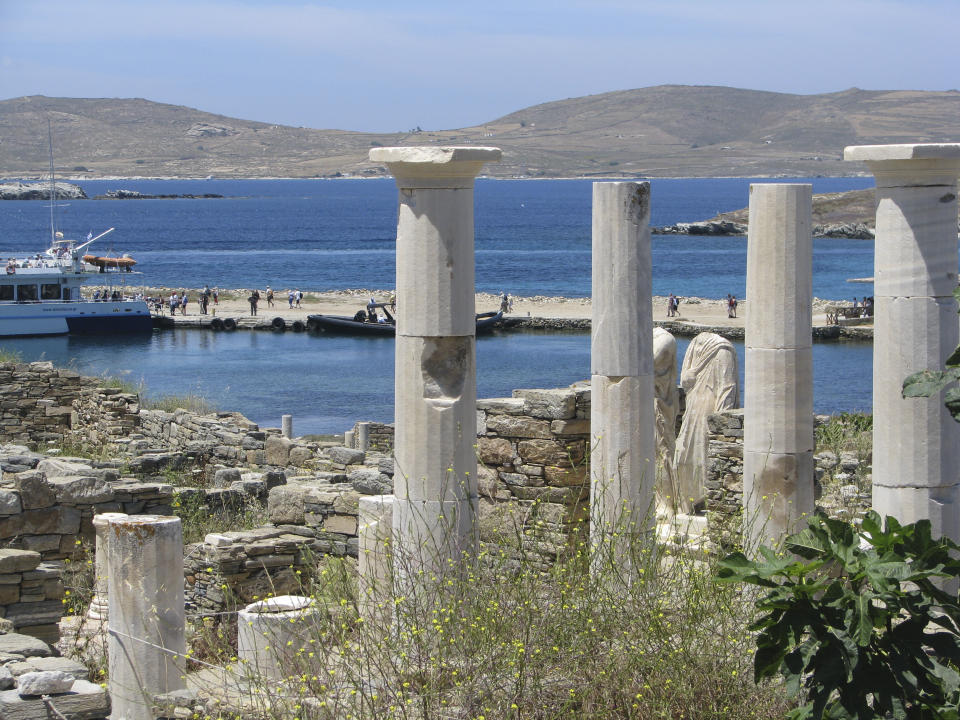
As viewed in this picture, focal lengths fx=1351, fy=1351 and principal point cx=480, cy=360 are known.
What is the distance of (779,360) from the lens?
410 inches

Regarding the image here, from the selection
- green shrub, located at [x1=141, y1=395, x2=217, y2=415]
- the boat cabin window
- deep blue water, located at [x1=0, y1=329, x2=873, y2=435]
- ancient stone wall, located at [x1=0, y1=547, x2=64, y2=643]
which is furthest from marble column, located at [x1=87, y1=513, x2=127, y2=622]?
the boat cabin window

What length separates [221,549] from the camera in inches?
502

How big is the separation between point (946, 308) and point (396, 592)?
448cm

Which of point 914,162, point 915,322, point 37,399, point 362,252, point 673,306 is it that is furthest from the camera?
point 362,252

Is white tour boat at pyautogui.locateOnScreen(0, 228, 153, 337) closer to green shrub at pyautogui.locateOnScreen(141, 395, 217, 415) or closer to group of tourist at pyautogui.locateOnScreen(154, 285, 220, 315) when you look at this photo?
group of tourist at pyautogui.locateOnScreen(154, 285, 220, 315)

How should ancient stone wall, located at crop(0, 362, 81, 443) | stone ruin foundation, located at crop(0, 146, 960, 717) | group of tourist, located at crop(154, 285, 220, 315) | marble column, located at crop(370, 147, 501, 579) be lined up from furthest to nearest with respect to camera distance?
group of tourist, located at crop(154, 285, 220, 315), ancient stone wall, located at crop(0, 362, 81, 443), stone ruin foundation, located at crop(0, 146, 960, 717), marble column, located at crop(370, 147, 501, 579)

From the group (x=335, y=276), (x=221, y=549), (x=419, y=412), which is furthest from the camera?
(x=335, y=276)

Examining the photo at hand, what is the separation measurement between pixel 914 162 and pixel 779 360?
179cm

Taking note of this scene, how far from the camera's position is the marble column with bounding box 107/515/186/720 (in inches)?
387

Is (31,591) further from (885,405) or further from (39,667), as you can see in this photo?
(885,405)

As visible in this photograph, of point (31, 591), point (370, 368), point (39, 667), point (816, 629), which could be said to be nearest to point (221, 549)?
point (31, 591)

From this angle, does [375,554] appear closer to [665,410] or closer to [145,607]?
[145,607]

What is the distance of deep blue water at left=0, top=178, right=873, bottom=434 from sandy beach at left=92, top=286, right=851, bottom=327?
4567mm

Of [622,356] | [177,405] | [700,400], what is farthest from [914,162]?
[177,405]
